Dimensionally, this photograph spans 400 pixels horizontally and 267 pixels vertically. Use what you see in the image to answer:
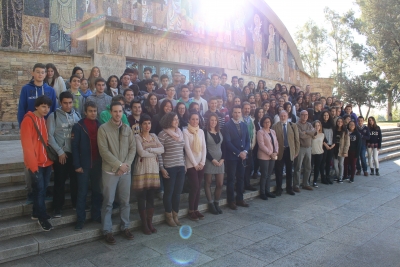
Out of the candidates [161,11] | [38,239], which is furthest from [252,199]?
[161,11]

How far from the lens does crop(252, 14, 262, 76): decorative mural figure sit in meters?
17.4

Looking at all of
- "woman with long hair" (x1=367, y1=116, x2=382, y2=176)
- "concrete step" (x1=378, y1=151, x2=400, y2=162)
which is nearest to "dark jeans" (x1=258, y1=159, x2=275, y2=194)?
"woman with long hair" (x1=367, y1=116, x2=382, y2=176)

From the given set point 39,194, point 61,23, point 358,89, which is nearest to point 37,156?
point 39,194

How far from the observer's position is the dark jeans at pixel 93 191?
414 centimetres

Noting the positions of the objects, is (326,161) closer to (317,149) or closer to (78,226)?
(317,149)

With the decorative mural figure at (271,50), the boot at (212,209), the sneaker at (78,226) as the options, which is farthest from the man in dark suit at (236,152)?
the decorative mural figure at (271,50)

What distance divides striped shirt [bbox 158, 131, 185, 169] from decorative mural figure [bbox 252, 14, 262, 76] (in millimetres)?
13390

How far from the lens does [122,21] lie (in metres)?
10.7

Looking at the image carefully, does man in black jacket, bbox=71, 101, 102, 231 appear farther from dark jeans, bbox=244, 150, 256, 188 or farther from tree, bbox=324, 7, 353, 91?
tree, bbox=324, 7, 353, 91

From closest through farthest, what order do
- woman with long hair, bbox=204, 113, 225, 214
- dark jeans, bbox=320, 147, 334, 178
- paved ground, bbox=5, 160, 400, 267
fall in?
1. paved ground, bbox=5, 160, 400, 267
2. woman with long hair, bbox=204, 113, 225, 214
3. dark jeans, bbox=320, 147, 334, 178

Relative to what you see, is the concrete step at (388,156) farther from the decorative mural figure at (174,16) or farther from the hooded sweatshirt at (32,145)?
the hooded sweatshirt at (32,145)

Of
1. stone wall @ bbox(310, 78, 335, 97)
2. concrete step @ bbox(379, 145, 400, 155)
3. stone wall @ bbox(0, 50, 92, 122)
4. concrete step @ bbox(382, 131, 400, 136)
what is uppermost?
stone wall @ bbox(310, 78, 335, 97)

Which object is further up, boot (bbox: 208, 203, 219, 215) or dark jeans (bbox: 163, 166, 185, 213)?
dark jeans (bbox: 163, 166, 185, 213)

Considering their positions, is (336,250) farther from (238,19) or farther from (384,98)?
(384,98)
